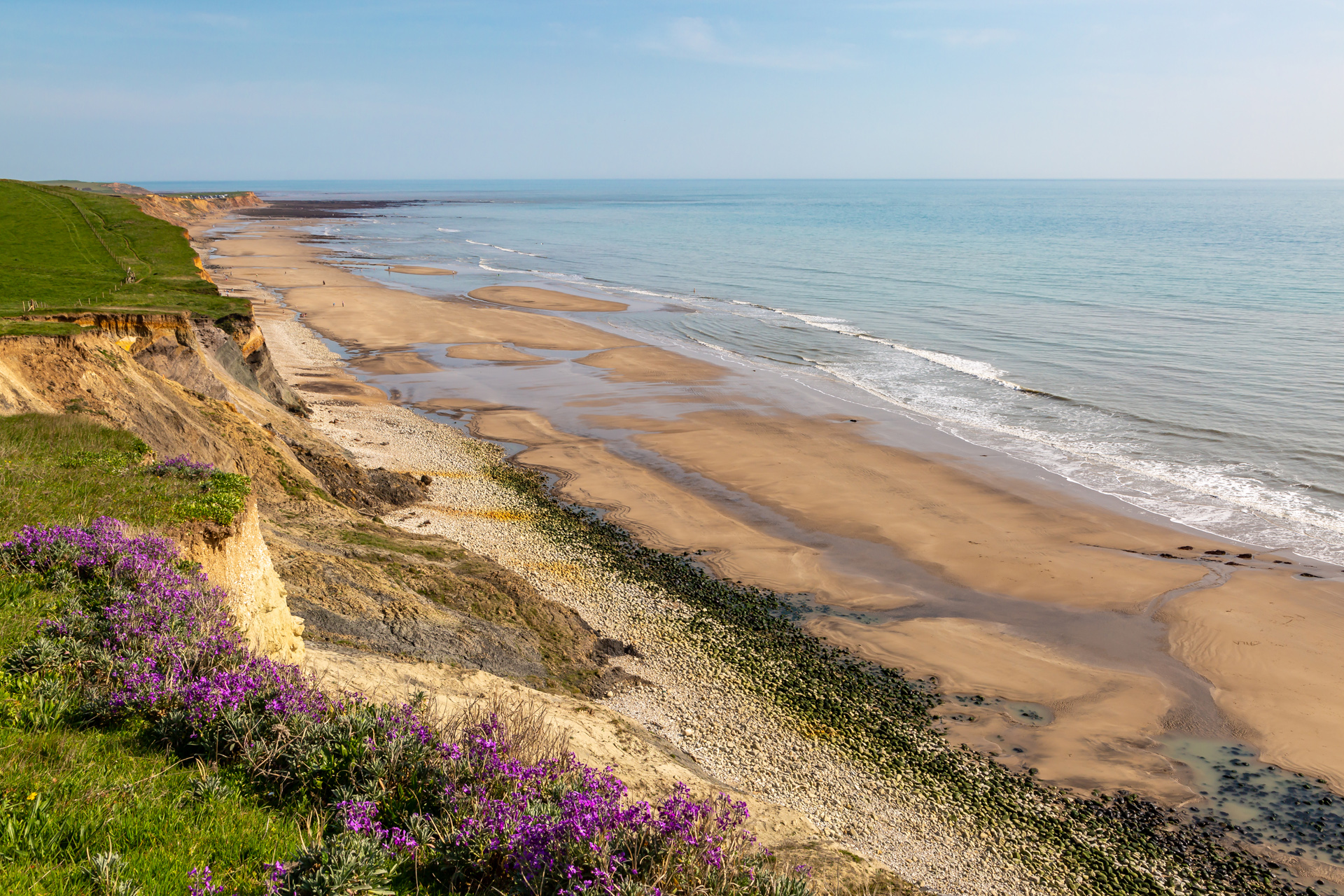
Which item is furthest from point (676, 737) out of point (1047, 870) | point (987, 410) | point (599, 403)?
point (987, 410)

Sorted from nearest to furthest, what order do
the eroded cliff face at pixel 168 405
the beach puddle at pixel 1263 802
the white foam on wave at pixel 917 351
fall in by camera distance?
1. the eroded cliff face at pixel 168 405
2. the beach puddle at pixel 1263 802
3. the white foam on wave at pixel 917 351

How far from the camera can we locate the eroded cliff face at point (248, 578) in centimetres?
810

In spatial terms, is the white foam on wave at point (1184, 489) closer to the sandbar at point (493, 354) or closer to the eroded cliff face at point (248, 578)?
the sandbar at point (493, 354)

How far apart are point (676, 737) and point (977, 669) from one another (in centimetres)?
666

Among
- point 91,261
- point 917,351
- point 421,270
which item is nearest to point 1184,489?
point 917,351

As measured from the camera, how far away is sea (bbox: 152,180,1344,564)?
2597cm

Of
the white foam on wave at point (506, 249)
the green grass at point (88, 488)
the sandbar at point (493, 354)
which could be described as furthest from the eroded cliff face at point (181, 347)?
the white foam on wave at point (506, 249)

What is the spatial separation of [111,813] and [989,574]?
18397 millimetres

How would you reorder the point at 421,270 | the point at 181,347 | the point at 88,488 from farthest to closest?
1. the point at 421,270
2. the point at 181,347
3. the point at 88,488

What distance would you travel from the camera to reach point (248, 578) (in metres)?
8.77

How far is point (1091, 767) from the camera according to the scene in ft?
41.5

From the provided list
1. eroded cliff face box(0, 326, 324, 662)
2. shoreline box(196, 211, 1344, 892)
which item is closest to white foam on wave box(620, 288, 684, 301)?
shoreline box(196, 211, 1344, 892)

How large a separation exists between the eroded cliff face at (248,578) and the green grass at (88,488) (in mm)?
206

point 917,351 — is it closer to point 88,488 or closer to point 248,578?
point 248,578
